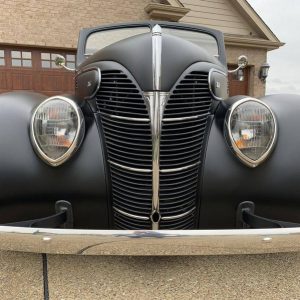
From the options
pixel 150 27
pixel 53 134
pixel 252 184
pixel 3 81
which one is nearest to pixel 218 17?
pixel 3 81

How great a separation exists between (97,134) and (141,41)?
0.55m

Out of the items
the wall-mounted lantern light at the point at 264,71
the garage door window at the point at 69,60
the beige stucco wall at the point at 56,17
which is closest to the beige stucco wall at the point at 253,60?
the wall-mounted lantern light at the point at 264,71

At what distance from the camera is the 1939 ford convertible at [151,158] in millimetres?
1678

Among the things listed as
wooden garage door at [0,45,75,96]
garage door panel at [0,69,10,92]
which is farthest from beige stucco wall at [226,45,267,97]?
garage door panel at [0,69,10,92]

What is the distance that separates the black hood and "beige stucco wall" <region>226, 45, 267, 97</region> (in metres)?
10.7

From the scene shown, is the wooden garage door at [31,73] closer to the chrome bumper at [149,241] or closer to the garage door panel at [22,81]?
the garage door panel at [22,81]

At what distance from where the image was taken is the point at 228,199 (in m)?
1.73

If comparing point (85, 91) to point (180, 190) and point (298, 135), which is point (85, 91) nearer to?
point (180, 190)

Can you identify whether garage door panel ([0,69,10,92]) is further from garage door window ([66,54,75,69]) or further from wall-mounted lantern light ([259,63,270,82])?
wall-mounted lantern light ([259,63,270,82])

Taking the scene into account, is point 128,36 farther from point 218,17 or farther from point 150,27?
point 218,17

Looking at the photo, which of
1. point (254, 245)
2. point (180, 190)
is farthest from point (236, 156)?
point (254, 245)

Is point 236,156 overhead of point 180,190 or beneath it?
overhead

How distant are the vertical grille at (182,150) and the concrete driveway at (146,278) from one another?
0.23 m

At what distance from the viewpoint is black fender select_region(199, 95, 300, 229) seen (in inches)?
68.0
